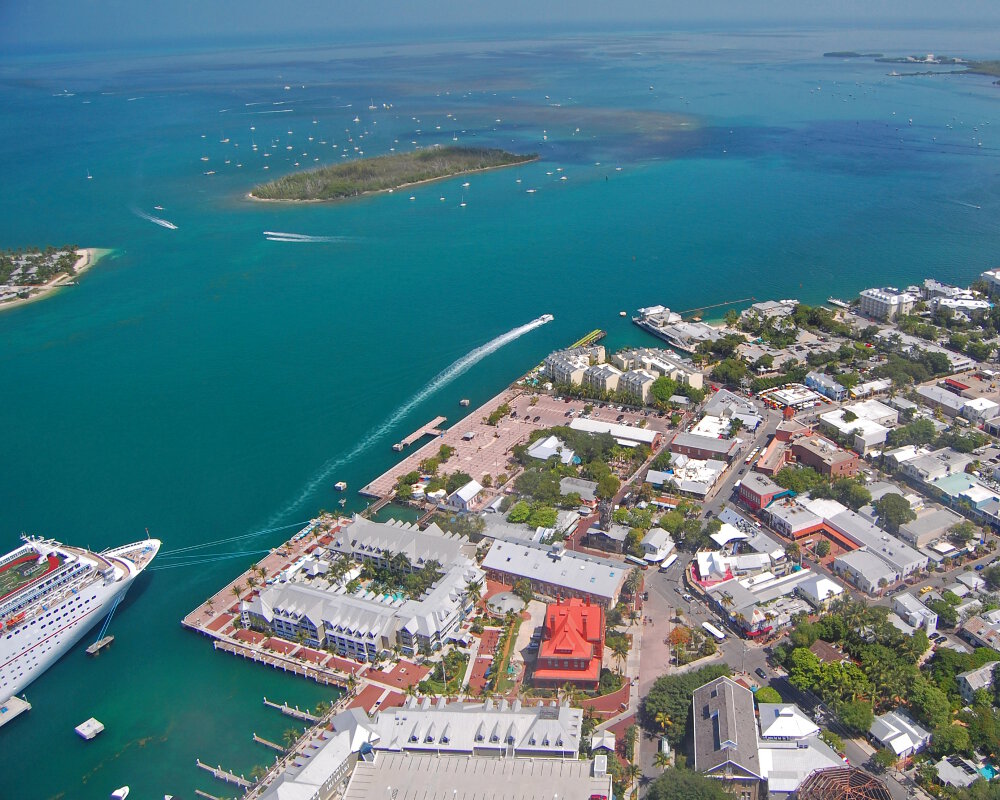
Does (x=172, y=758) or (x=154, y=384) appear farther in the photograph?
(x=154, y=384)

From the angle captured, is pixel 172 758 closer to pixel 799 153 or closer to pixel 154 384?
pixel 154 384

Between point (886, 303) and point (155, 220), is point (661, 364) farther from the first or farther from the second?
point (155, 220)

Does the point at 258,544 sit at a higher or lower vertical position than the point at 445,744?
lower

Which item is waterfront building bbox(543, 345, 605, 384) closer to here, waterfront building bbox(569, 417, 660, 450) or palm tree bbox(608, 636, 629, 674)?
waterfront building bbox(569, 417, 660, 450)

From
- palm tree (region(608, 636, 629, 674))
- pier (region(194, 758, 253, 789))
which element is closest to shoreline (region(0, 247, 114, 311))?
pier (region(194, 758, 253, 789))

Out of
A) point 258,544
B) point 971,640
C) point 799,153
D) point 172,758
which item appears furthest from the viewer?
point 799,153

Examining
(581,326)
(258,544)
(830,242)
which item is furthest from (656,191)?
(258,544)

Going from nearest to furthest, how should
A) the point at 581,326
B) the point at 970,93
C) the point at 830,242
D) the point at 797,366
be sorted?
the point at 797,366 < the point at 581,326 < the point at 830,242 < the point at 970,93
